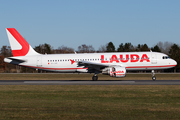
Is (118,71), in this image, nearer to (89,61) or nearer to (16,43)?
(89,61)

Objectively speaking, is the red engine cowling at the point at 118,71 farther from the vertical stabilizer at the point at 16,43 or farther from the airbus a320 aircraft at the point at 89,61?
the vertical stabilizer at the point at 16,43

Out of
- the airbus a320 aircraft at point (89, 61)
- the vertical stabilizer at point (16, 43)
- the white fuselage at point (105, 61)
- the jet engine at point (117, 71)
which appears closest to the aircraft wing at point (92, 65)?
the airbus a320 aircraft at point (89, 61)

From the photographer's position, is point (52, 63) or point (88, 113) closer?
point (88, 113)

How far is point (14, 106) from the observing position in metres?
13.4

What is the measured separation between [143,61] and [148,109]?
22.2m

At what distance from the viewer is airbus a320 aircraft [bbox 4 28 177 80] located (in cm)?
3375

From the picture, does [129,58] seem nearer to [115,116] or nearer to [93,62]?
[93,62]

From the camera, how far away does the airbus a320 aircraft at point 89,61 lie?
33750mm

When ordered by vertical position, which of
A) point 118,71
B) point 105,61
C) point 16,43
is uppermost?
point 16,43

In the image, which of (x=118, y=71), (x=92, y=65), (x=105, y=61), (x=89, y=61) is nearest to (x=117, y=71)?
(x=118, y=71)

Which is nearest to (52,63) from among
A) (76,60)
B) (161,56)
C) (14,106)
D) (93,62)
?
(76,60)

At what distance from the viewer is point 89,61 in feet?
113

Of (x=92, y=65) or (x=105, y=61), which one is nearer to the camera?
(x=92, y=65)

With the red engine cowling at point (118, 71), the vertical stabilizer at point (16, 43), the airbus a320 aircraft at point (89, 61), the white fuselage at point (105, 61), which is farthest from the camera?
the vertical stabilizer at point (16, 43)
